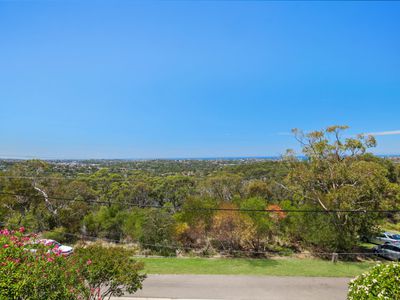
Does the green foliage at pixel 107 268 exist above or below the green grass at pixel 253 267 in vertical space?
above

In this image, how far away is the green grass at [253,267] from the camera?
13250 millimetres

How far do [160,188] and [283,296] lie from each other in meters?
33.7

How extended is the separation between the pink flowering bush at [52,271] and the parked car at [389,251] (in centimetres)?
1706

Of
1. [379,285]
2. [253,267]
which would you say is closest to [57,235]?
[253,267]

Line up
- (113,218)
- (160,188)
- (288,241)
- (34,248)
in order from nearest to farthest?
1. (34,248)
2. (288,241)
3. (113,218)
4. (160,188)

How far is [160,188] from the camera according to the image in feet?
141

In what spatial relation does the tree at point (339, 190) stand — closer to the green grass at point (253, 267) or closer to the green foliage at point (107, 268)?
the green grass at point (253, 267)

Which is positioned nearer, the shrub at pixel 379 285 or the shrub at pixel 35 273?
the shrub at pixel 379 285

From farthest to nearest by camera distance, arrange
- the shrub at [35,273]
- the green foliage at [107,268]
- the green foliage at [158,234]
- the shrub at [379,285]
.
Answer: the green foliage at [158,234]
the green foliage at [107,268]
the shrub at [35,273]
the shrub at [379,285]

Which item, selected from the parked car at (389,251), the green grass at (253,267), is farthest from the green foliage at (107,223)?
the parked car at (389,251)

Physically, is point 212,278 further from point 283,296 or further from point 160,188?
point 160,188

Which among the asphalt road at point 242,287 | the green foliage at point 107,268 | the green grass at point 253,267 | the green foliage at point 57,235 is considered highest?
the green foliage at point 107,268

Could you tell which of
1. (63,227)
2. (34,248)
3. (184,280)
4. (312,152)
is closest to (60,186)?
(63,227)

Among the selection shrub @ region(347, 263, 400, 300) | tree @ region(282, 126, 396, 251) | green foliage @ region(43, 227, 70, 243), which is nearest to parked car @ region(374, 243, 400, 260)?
tree @ region(282, 126, 396, 251)
